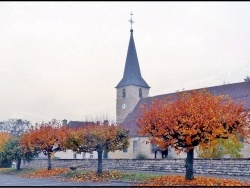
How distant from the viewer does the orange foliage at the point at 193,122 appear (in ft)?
67.5

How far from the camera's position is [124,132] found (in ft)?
99.6

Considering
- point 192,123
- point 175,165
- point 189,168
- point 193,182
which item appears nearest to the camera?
point 192,123

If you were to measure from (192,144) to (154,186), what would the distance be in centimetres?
372

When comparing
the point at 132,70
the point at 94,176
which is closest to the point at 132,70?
the point at 132,70

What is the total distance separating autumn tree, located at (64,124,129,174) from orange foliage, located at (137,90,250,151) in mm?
7278

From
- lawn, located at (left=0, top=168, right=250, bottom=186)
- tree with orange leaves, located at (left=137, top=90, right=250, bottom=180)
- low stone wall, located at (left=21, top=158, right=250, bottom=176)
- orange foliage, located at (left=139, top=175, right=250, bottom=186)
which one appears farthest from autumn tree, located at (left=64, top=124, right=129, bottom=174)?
orange foliage, located at (left=139, top=175, right=250, bottom=186)

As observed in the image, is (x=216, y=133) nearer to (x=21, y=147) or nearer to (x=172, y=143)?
(x=172, y=143)

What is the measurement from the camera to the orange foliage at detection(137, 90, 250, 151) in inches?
810

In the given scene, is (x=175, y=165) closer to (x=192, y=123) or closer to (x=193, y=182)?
(x=193, y=182)

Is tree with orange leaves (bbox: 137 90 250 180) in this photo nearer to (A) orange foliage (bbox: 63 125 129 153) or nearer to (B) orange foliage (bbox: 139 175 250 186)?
(B) orange foliage (bbox: 139 175 250 186)

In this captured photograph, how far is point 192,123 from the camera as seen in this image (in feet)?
67.6

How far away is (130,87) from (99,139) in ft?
131

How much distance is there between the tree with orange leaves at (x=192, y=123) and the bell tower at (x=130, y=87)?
46.2 meters

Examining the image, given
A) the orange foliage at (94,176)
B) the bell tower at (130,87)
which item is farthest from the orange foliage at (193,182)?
the bell tower at (130,87)
